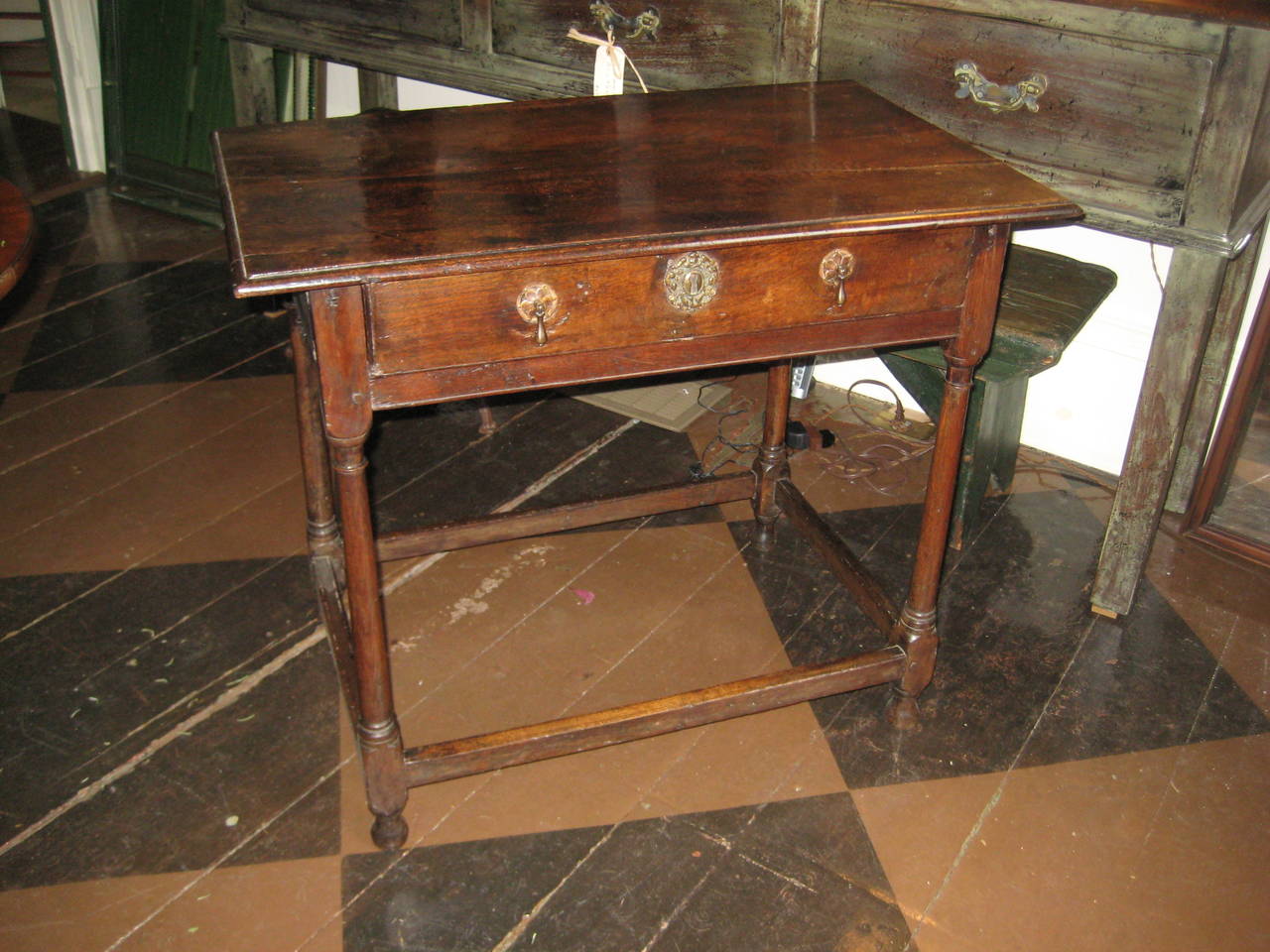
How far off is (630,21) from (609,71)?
163 millimetres

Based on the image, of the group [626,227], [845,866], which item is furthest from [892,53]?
[845,866]

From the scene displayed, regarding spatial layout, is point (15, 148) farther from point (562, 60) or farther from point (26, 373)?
point (562, 60)

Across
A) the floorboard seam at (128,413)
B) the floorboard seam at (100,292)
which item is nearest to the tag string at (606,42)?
the floorboard seam at (128,413)

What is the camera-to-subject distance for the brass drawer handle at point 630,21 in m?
2.01

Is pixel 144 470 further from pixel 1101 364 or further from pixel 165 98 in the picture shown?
pixel 1101 364

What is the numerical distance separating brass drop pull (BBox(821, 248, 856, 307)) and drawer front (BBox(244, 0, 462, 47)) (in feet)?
3.77

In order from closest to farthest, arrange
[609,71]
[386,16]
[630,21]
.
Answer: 1. [609,71]
2. [630,21]
3. [386,16]

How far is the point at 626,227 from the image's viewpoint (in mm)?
1281

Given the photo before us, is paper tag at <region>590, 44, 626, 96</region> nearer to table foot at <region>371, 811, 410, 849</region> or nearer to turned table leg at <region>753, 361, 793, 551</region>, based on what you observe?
turned table leg at <region>753, 361, 793, 551</region>

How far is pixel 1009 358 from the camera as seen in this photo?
1905 mm

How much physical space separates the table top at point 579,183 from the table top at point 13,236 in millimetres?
210

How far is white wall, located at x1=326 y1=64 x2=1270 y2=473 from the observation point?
7.50 feet

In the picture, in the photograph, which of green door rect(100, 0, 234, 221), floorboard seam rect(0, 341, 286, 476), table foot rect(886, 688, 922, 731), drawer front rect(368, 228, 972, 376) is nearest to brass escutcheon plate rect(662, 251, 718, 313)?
drawer front rect(368, 228, 972, 376)

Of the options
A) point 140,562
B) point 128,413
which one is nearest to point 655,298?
point 140,562
